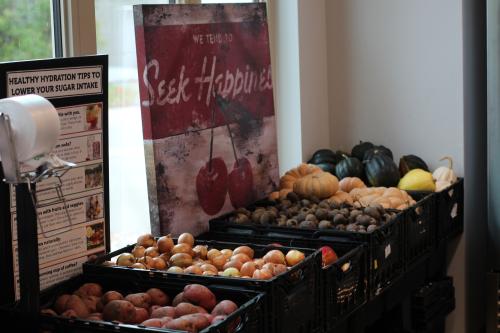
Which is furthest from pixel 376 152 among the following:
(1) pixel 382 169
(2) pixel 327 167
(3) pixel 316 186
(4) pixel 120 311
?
(4) pixel 120 311

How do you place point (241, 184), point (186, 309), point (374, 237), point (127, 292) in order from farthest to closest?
1. point (241, 184)
2. point (374, 237)
3. point (127, 292)
4. point (186, 309)

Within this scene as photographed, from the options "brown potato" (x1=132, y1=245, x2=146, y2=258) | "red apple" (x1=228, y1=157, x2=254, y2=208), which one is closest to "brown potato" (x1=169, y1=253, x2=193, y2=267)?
"brown potato" (x1=132, y1=245, x2=146, y2=258)

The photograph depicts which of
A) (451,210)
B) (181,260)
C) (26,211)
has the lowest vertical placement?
(451,210)

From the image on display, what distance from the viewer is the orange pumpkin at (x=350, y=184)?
3.59 metres

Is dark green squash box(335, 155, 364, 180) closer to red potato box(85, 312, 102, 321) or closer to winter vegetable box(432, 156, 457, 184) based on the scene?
winter vegetable box(432, 156, 457, 184)

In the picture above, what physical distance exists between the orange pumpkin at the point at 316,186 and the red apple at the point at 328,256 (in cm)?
71

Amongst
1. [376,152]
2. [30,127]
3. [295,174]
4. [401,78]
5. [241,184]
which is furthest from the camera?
[401,78]

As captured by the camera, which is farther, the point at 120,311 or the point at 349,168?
the point at 349,168

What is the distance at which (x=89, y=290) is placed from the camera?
2236mm

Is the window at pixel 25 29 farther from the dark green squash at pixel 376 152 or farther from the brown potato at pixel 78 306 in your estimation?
the dark green squash at pixel 376 152

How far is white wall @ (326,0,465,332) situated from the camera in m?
3.95

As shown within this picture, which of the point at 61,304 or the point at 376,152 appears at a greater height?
the point at 376,152

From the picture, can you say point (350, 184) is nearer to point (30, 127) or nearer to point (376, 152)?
point (376, 152)

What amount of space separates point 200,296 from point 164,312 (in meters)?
0.11
